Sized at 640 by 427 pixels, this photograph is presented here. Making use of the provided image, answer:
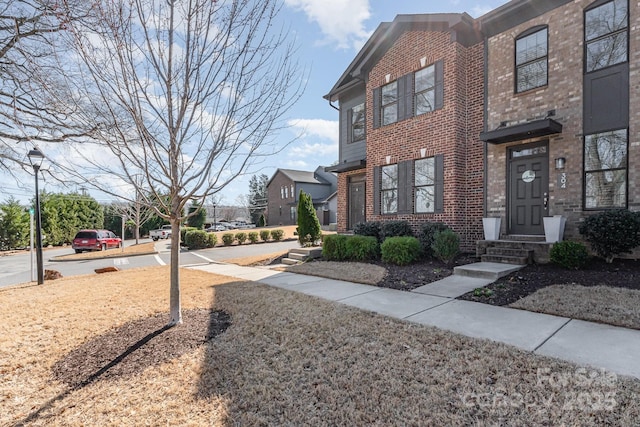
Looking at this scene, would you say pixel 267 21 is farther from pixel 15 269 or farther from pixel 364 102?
pixel 15 269

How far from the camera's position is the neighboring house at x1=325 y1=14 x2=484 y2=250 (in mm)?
8547

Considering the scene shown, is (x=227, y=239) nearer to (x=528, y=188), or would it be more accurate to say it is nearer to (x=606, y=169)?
(x=528, y=188)

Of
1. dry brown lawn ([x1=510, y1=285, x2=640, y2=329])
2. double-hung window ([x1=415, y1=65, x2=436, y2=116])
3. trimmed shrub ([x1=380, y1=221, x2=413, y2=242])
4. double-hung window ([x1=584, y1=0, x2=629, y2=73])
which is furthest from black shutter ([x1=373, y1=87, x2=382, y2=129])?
dry brown lawn ([x1=510, y1=285, x2=640, y2=329])

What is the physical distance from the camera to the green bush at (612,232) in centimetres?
577

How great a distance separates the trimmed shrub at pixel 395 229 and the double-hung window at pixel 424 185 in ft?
1.99

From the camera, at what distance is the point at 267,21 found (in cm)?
A: 400

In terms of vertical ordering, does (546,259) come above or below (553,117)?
below

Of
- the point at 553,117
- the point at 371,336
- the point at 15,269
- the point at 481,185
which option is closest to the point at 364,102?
the point at 481,185

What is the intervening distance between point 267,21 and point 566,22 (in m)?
7.19

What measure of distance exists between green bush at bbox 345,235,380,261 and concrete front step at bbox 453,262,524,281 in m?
2.54

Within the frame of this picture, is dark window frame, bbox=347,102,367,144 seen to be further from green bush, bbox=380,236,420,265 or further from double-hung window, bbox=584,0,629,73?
double-hung window, bbox=584,0,629,73

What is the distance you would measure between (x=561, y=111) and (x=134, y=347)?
9.15m

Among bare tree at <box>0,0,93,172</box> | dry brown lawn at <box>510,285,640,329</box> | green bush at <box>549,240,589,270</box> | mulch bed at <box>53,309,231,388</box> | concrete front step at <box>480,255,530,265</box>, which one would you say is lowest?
mulch bed at <box>53,309,231,388</box>

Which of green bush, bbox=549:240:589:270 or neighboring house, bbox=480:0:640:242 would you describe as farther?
neighboring house, bbox=480:0:640:242
